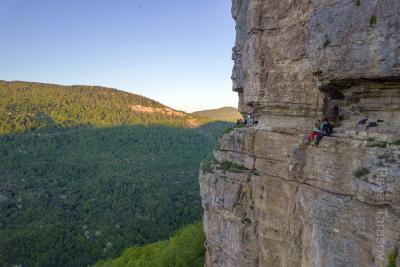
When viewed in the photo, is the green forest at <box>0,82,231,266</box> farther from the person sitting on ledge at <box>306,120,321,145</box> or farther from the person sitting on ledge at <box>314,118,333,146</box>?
the person sitting on ledge at <box>314,118,333,146</box>

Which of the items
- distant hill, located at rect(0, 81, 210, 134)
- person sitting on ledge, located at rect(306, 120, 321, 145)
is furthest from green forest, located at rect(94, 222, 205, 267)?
distant hill, located at rect(0, 81, 210, 134)

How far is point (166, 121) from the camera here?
452ft

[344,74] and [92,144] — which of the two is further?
[92,144]

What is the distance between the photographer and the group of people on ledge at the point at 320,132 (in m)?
12.0

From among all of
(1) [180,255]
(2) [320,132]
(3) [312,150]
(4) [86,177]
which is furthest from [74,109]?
(2) [320,132]

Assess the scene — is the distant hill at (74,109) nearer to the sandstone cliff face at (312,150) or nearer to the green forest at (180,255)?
the green forest at (180,255)

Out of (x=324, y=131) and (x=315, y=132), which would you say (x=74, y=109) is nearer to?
(x=315, y=132)

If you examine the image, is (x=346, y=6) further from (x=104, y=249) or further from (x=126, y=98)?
(x=126, y=98)

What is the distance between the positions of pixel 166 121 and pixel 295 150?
126m

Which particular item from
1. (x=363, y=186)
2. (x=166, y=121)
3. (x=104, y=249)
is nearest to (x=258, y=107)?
(x=363, y=186)

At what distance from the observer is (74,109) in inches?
5089

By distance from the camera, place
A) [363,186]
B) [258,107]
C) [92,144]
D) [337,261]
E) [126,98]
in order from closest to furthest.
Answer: [363,186] → [337,261] → [258,107] → [92,144] → [126,98]

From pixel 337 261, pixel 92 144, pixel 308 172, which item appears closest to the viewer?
pixel 337 261

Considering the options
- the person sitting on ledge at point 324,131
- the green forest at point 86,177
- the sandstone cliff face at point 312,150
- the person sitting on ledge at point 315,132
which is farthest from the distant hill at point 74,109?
the person sitting on ledge at point 324,131
